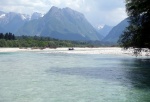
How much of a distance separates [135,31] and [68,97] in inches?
886

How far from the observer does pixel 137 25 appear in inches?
1842

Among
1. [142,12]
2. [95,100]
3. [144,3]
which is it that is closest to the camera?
[95,100]

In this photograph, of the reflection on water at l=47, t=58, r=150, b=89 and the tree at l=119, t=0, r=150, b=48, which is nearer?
the reflection on water at l=47, t=58, r=150, b=89

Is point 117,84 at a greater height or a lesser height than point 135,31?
lesser

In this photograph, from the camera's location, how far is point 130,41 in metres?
47.9

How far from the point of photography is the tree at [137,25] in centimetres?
4103

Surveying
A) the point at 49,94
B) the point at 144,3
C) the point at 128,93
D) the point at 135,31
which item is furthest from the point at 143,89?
the point at 135,31

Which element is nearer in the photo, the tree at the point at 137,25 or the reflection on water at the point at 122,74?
the reflection on water at the point at 122,74

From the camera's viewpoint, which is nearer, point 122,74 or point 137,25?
point 137,25

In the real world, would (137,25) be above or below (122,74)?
above

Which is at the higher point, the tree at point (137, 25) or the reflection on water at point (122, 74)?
the tree at point (137, 25)

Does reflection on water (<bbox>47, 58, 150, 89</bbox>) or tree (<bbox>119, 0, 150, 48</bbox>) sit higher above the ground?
tree (<bbox>119, 0, 150, 48</bbox>)

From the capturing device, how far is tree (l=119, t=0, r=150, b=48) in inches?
1615

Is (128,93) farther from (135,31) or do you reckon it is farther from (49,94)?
(135,31)
